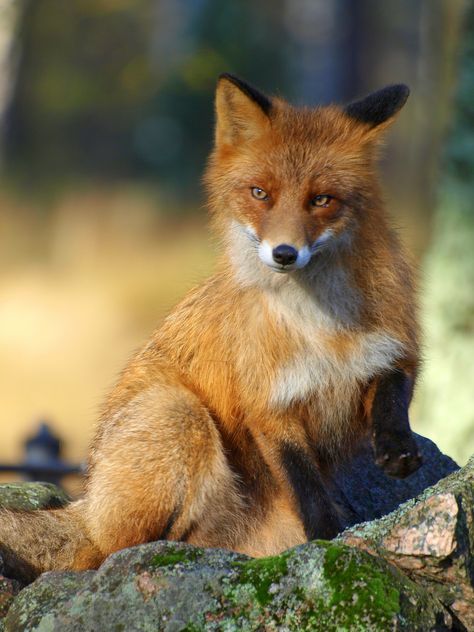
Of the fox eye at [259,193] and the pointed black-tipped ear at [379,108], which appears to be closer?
the fox eye at [259,193]

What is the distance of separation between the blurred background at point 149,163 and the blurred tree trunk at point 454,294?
0.02 metres

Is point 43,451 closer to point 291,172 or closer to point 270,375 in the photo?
point 270,375

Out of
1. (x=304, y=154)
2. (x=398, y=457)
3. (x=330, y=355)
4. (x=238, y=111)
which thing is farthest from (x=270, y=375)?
(x=238, y=111)

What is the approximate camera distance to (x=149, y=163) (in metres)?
32.8

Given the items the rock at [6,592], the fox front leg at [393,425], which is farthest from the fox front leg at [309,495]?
the rock at [6,592]

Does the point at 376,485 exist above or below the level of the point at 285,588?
below

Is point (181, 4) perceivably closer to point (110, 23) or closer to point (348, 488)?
point (110, 23)

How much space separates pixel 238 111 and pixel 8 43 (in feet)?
78.2

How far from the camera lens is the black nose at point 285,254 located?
5.34 metres

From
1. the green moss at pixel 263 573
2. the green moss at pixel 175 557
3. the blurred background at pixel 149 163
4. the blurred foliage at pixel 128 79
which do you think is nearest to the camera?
the green moss at pixel 263 573

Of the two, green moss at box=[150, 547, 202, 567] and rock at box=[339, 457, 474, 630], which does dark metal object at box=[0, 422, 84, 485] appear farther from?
rock at box=[339, 457, 474, 630]

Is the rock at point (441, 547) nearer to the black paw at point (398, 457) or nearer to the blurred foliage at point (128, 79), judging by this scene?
the black paw at point (398, 457)

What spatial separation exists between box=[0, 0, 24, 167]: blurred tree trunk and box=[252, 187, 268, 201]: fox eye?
23.1 metres

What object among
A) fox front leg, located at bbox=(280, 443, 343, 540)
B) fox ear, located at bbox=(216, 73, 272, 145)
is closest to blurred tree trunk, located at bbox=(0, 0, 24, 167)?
fox ear, located at bbox=(216, 73, 272, 145)
